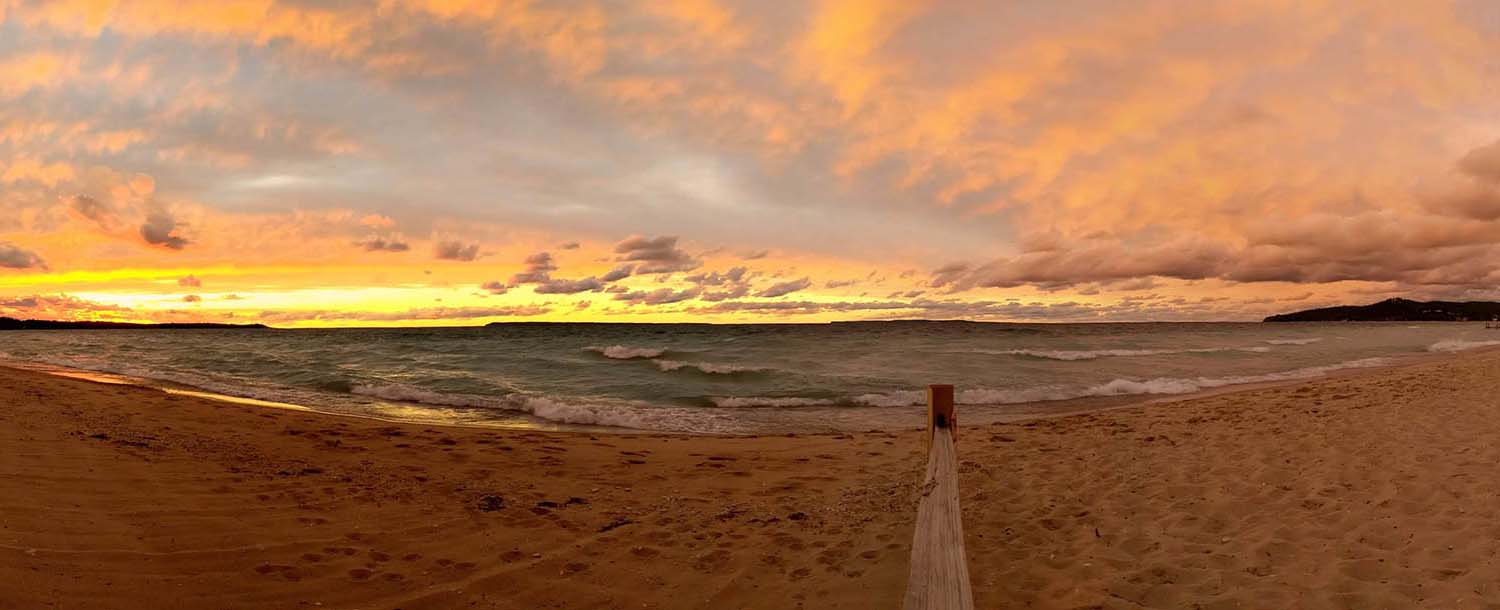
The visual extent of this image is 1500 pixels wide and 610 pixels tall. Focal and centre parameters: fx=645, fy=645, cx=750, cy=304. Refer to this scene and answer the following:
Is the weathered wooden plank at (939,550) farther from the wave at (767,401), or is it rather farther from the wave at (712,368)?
the wave at (712,368)

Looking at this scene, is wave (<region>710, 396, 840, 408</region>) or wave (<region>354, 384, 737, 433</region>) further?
wave (<region>710, 396, 840, 408</region>)

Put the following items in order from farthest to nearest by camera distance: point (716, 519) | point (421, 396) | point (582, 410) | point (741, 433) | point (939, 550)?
point (421, 396) < point (582, 410) < point (741, 433) < point (716, 519) < point (939, 550)

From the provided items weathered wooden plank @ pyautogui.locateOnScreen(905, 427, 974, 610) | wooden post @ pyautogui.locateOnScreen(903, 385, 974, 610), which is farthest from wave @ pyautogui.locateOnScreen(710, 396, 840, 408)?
weathered wooden plank @ pyautogui.locateOnScreen(905, 427, 974, 610)

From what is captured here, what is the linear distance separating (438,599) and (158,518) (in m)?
3.04

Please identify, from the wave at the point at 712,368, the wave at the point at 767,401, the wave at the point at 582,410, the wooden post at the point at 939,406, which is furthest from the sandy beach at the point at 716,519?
the wave at the point at 712,368

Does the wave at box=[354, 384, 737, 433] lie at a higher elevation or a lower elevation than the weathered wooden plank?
lower

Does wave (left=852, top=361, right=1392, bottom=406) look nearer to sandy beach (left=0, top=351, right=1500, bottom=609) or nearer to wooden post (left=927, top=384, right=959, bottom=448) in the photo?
sandy beach (left=0, top=351, right=1500, bottom=609)

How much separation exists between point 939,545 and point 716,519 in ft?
13.8

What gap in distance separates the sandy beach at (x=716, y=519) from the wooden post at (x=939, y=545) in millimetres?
1383

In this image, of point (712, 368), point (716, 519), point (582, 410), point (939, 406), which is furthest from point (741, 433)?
point (712, 368)

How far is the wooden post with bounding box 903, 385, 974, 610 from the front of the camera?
101 inches

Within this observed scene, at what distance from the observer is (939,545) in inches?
119

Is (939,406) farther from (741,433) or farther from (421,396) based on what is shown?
(421,396)

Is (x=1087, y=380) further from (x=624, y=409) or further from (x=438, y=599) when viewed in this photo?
(x=438, y=599)
